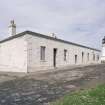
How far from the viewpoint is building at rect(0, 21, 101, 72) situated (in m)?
22.6

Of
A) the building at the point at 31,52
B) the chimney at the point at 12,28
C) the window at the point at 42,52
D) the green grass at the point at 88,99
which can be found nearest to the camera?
the green grass at the point at 88,99

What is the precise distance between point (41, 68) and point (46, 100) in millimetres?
15566

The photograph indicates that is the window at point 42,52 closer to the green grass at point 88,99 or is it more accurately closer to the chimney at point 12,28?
the chimney at point 12,28

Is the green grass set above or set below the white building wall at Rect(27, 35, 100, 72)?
below

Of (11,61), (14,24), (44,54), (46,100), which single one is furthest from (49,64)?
(46,100)

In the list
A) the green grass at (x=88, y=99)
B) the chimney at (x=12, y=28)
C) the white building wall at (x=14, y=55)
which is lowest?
the green grass at (x=88, y=99)

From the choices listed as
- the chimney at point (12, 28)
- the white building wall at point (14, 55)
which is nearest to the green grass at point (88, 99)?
the white building wall at point (14, 55)

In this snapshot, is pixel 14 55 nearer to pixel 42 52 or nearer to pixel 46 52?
pixel 42 52

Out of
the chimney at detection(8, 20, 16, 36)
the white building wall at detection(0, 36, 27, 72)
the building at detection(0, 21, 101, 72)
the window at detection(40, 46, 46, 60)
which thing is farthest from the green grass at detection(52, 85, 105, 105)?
the chimney at detection(8, 20, 16, 36)

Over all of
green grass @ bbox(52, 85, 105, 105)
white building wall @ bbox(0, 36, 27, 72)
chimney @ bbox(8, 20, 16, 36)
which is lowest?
green grass @ bbox(52, 85, 105, 105)

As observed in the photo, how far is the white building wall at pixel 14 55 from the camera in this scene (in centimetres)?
2262

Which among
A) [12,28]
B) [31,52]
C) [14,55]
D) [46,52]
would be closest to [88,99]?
[31,52]

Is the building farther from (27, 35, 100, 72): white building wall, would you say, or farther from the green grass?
the green grass

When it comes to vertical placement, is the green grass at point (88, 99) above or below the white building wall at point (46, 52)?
below
